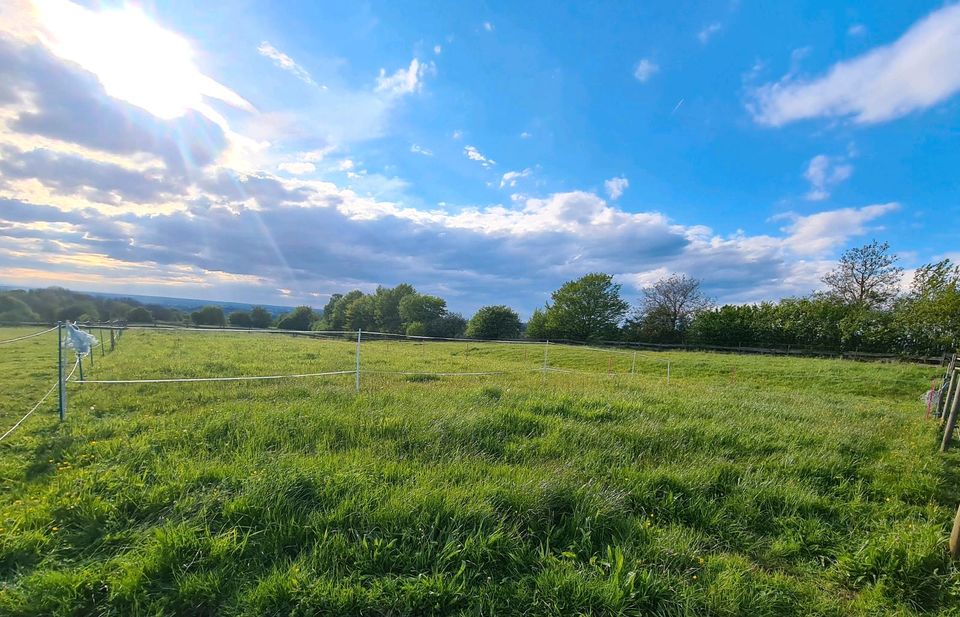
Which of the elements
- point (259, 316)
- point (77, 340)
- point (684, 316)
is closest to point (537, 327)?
point (684, 316)

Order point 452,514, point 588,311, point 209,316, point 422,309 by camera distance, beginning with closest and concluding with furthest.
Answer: point 452,514, point 209,316, point 588,311, point 422,309

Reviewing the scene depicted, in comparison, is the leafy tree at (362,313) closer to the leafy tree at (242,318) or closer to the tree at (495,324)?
the tree at (495,324)

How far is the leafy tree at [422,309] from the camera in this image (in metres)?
66.2

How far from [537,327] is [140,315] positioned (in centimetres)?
4279

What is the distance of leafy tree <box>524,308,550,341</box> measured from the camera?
51.2 metres

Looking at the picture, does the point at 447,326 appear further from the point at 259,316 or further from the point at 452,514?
the point at 452,514

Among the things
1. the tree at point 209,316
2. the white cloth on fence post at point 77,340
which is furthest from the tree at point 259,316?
the white cloth on fence post at point 77,340

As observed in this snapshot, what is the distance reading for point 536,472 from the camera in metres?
3.84

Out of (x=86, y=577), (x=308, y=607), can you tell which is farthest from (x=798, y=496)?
(x=86, y=577)

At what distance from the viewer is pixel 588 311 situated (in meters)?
49.9

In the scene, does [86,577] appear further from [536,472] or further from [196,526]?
[536,472]

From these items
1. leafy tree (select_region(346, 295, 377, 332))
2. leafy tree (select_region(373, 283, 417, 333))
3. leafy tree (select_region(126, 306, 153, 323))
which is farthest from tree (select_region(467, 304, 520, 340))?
leafy tree (select_region(126, 306, 153, 323))

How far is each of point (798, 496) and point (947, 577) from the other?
1059 millimetres

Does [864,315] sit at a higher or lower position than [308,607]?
higher
